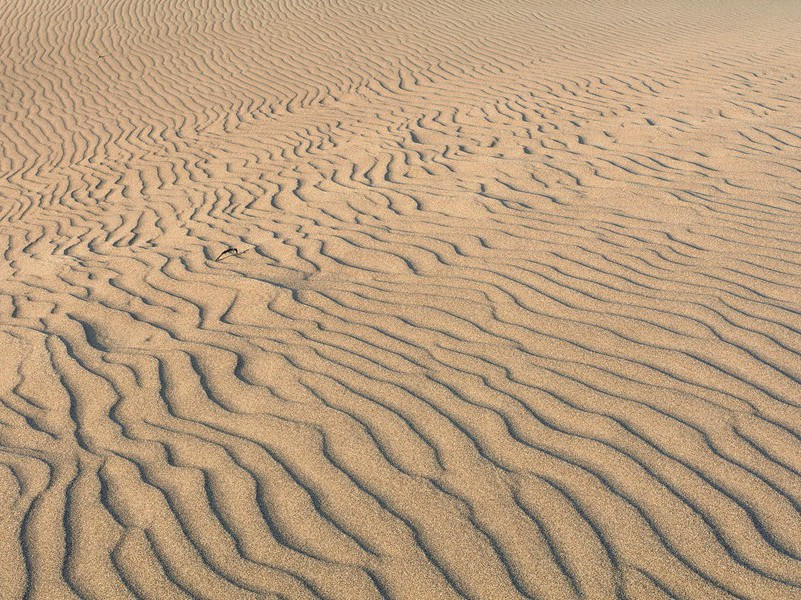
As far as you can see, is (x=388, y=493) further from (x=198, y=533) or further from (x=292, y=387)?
(x=292, y=387)

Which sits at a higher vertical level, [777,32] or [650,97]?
[777,32]

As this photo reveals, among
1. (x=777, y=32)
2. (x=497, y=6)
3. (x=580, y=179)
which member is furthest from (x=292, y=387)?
(x=497, y=6)

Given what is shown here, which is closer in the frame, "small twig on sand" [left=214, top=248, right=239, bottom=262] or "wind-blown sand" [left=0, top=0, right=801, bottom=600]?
"wind-blown sand" [left=0, top=0, right=801, bottom=600]

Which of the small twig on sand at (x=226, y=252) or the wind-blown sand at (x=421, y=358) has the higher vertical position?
the wind-blown sand at (x=421, y=358)

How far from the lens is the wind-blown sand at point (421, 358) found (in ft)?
8.69

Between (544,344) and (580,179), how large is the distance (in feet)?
9.82

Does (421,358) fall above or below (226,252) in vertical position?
above

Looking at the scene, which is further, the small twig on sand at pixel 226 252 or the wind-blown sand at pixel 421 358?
the small twig on sand at pixel 226 252

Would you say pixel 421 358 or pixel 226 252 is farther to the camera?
pixel 226 252

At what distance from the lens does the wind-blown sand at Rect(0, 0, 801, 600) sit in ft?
8.69

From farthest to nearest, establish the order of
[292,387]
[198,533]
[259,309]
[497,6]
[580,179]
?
[497,6]
[580,179]
[259,309]
[292,387]
[198,533]

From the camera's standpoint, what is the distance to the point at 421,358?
3.88m

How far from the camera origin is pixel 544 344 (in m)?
3.92

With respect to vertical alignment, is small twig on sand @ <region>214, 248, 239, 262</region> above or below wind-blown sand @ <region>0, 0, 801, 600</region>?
below
